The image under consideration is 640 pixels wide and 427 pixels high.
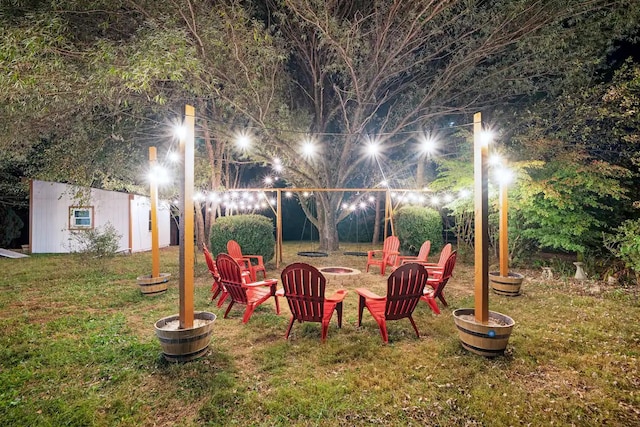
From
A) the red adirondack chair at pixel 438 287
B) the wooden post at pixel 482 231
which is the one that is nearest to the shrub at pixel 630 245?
the red adirondack chair at pixel 438 287

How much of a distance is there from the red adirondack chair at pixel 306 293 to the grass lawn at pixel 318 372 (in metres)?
0.28

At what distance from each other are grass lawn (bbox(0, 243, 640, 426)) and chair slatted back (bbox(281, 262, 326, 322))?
0.35 m

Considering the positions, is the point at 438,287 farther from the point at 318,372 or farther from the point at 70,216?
the point at 70,216

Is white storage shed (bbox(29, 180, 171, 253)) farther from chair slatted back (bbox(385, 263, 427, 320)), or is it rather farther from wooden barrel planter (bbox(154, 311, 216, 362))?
chair slatted back (bbox(385, 263, 427, 320))

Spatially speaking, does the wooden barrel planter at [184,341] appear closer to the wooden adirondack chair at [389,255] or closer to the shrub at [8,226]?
the wooden adirondack chair at [389,255]

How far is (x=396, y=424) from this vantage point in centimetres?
225

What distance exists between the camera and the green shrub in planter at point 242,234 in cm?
772

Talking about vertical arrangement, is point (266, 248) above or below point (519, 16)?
below

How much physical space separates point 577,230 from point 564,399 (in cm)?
489

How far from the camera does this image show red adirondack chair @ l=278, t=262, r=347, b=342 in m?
3.52

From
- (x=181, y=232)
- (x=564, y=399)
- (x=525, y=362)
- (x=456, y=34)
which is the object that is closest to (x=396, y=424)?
(x=564, y=399)

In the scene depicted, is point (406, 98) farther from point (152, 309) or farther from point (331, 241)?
point (152, 309)

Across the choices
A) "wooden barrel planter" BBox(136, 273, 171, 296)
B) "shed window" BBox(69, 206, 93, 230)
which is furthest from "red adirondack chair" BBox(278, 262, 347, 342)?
"shed window" BBox(69, 206, 93, 230)

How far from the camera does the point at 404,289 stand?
3619 millimetres
